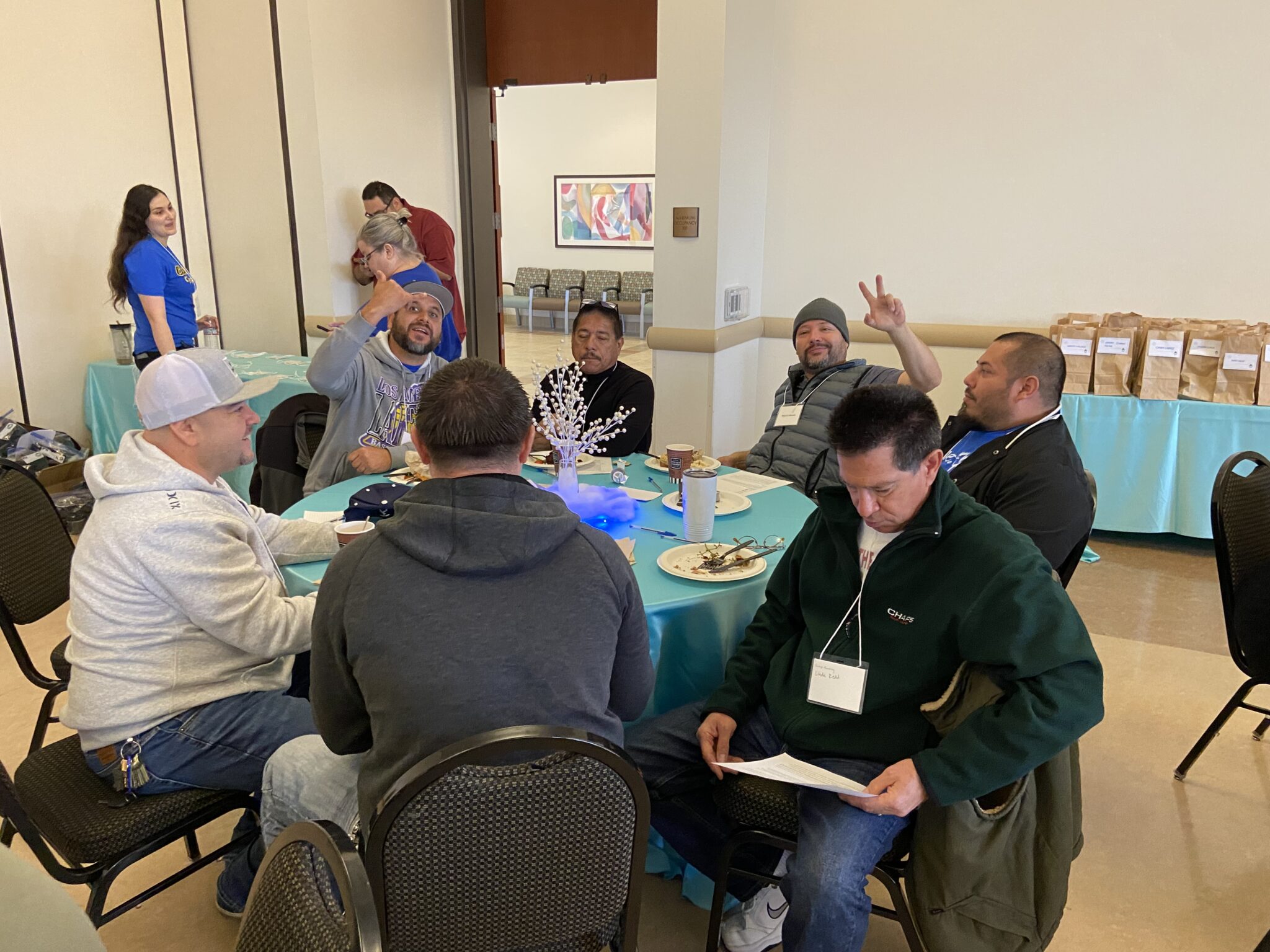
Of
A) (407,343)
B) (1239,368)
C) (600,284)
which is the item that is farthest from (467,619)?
(600,284)

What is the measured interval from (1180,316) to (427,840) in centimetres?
461

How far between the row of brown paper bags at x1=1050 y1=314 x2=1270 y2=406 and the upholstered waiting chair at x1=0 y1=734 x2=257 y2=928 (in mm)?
3854

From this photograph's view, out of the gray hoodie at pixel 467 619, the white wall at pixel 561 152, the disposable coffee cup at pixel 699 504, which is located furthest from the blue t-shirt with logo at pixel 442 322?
the white wall at pixel 561 152

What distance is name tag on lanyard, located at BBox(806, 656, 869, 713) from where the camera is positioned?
1.63 meters

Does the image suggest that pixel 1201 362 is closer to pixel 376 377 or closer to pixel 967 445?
pixel 967 445

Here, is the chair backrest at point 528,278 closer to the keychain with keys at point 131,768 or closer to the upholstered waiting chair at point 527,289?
the upholstered waiting chair at point 527,289

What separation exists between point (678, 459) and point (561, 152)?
11658 millimetres

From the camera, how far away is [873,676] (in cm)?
162

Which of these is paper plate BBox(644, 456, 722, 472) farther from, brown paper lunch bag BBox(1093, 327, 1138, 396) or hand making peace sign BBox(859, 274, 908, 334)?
brown paper lunch bag BBox(1093, 327, 1138, 396)

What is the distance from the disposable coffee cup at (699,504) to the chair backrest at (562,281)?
36.2 ft

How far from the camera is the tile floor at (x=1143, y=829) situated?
1955mm

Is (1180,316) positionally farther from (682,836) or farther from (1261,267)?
(682,836)

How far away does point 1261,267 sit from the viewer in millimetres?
4207

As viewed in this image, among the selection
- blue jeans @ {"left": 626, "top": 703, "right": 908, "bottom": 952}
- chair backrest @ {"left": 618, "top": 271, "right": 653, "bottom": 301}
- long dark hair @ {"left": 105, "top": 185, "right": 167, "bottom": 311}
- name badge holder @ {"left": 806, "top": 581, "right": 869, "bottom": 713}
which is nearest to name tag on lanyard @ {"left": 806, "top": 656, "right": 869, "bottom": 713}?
name badge holder @ {"left": 806, "top": 581, "right": 869, "bottom": 713}
